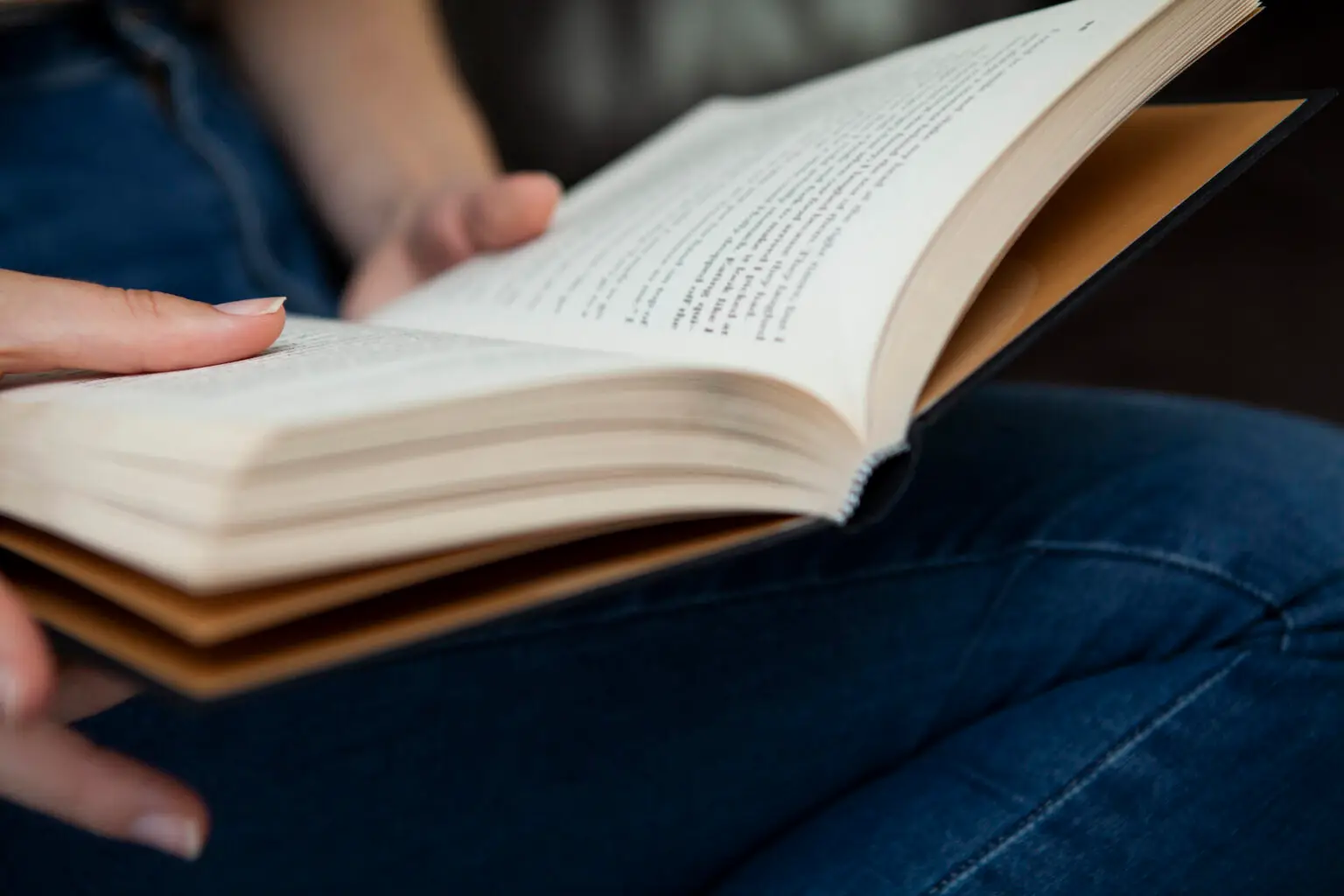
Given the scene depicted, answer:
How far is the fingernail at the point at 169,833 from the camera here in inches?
13.3

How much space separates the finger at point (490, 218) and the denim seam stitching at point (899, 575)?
0.80 feet

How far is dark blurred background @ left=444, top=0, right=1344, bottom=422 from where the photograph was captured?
865 millimetres

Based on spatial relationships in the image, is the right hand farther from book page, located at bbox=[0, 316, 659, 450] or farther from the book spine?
the book spine

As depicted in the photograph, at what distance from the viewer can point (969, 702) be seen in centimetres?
52

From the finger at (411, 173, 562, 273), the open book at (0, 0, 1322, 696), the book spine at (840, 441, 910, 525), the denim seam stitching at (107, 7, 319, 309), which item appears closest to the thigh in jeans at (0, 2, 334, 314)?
the denim seam stitching at (107, 7, 319, 309)

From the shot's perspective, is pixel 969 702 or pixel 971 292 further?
pixel 969 702

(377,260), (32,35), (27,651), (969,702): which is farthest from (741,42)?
(27,651)

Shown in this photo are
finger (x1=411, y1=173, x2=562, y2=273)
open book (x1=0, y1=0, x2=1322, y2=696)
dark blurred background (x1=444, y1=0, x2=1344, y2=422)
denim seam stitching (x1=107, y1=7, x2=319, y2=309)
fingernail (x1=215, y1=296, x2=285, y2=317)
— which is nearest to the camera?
open book (x1=0, y1=0, x2=1322, y2=696)

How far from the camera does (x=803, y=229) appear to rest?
42 cm

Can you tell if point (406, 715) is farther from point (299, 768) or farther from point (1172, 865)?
point (1172, 865)

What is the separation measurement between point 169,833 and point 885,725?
1.03ft

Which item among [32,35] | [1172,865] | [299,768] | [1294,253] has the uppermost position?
[32,35]

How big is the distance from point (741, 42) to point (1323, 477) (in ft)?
2.10

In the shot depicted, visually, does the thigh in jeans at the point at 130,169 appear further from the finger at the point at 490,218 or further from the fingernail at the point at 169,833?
the fingernail at the point at 169,833
